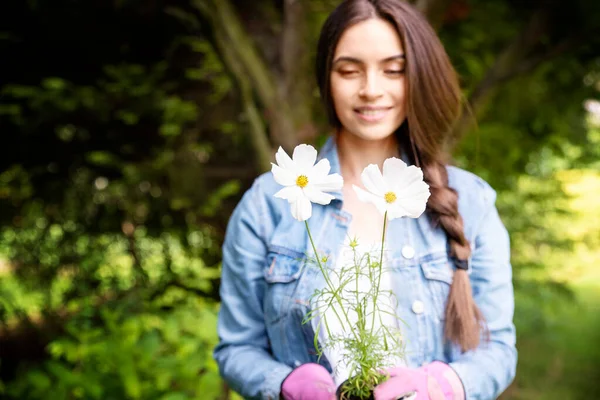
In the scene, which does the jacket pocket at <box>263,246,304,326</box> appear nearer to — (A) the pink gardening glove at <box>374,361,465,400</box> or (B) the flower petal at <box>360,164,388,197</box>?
(A) the pink gardening glove at <box>374,361,465,400</box>

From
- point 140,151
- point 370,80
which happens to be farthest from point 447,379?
point 140,151

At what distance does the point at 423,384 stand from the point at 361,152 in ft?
1.74

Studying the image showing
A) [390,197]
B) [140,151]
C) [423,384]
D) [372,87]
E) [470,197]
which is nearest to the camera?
[390,197]

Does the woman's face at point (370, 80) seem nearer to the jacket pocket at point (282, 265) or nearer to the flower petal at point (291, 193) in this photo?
the jacket pocket at point (282, 265)

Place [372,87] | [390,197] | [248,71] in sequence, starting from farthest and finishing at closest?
[248,71]
[372,87]
[390,197]

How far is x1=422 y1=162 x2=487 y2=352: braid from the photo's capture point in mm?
1295

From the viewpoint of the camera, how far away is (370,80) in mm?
1281

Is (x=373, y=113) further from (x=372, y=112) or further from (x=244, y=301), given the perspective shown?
(x=244, y=301)

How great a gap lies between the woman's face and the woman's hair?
0.02 meters

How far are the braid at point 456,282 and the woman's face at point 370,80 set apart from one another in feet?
0.52

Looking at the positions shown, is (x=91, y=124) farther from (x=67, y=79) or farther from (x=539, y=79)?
(x=539, y=79)

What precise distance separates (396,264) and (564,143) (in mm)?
2178

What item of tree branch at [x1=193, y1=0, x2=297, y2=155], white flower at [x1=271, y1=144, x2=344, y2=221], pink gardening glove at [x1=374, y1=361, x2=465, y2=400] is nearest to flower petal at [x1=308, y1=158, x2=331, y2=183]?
white flower at [x1=271, y1=144, x2=344, y2=221]

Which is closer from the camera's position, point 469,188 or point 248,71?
point 469,188
